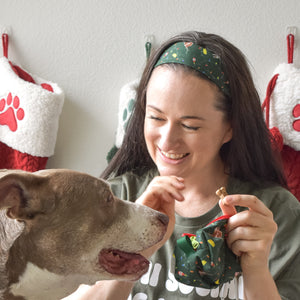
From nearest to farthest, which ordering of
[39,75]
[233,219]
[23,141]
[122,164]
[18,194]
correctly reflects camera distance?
[18,194]
[233,219]
[122,164]
[23,141]
[39,75]

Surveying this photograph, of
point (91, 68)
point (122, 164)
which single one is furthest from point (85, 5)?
point (122, 164)

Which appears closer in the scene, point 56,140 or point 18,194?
point 18,194

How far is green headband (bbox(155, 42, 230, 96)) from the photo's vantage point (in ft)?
3.59

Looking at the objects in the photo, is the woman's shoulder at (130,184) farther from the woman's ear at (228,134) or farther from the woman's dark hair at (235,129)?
the woman's ear at (228,134)

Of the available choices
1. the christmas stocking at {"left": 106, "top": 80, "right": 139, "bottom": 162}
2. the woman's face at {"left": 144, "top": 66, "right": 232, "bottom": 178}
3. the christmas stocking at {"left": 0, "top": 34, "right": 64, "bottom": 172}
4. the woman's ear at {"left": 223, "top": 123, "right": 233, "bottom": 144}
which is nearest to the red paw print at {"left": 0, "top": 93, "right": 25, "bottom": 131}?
the christmas stocking at {"left": 0, "top": 34, "right": 64, "bottom": 172}

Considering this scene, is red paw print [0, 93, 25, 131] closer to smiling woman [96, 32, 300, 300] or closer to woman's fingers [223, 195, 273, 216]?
smiling woman [96, 32, 300, 300]

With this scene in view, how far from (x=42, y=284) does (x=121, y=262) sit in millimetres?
126

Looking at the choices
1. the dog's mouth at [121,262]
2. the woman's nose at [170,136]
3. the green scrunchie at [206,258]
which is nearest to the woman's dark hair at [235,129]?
the woman's nose at [170,136]

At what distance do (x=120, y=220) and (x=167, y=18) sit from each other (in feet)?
3.37

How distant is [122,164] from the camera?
137 cm

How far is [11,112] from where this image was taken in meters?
1.59

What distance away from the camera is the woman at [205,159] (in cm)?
99

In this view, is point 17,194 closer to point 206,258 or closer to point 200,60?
point 206,258

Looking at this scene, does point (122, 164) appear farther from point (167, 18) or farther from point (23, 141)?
point (167, 18)
